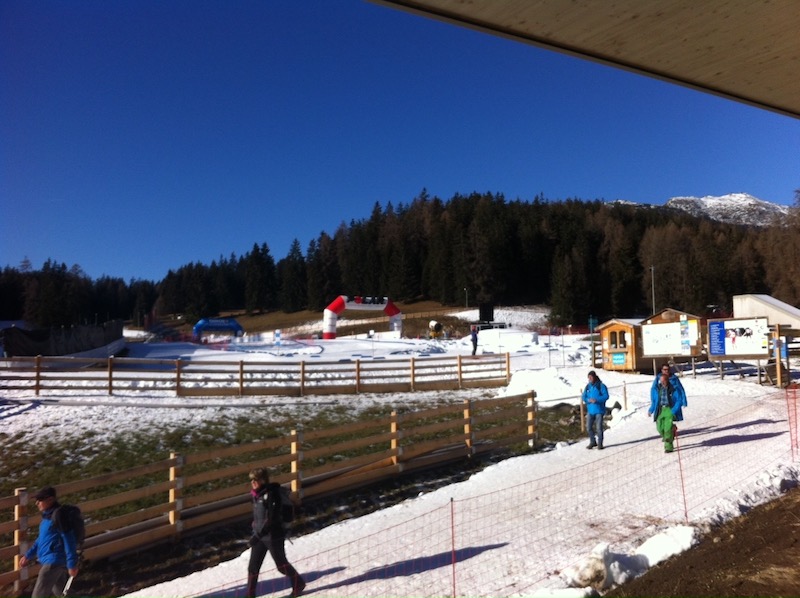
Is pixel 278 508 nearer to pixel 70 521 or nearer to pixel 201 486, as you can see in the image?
pixel 70 521

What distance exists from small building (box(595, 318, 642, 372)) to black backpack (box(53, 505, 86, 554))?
24517 millimetres

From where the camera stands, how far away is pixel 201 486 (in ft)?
35.1

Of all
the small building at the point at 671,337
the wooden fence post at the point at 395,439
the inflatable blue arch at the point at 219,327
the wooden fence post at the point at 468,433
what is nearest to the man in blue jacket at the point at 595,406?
the wooden fence post at the point at 468,433

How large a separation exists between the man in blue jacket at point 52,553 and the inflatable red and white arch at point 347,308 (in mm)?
41789

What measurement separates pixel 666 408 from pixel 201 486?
850cm

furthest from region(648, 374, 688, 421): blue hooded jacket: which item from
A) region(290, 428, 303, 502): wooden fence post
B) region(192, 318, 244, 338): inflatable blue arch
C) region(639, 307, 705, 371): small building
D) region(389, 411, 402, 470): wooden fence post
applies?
region(192, 318, 244, 338): inflatable blue arch

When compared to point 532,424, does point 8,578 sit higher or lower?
lower

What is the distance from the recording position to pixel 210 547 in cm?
Answer: 822

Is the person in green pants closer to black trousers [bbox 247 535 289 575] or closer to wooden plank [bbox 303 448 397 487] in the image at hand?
wooden plank [bbox 303 448 397 487]

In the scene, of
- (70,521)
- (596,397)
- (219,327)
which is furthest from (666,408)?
(219,327)

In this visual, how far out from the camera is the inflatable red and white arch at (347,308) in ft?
158

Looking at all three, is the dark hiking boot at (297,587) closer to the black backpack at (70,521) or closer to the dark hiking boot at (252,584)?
the dark hiking boot at (252,584)

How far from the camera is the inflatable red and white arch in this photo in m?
48.2

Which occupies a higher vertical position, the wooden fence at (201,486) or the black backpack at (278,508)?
the black backpack at (278,508)
